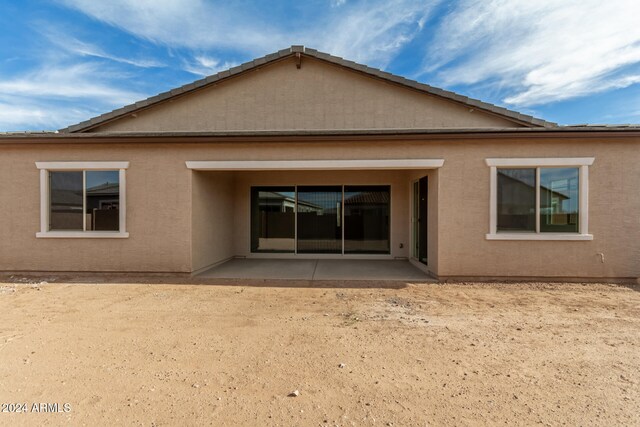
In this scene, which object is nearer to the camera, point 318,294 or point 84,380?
point 84,380

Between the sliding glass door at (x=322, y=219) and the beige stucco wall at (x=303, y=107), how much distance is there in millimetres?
2856

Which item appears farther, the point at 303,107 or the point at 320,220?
the point at 320,220

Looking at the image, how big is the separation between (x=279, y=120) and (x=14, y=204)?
22.5 ft

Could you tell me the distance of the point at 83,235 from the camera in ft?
24.2

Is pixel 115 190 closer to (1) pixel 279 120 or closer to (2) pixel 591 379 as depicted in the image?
(1) pixel 279 120

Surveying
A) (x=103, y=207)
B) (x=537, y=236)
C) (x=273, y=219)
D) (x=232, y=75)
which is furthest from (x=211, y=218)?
(x=537, y=236)

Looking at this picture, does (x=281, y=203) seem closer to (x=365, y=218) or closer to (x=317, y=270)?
(x=365, y=218)

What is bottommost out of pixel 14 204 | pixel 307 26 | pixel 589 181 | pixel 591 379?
pixel 591 379

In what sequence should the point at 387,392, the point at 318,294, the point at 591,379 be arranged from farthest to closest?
the point at 318,294 < the point at 591,379 < the point at 387,392

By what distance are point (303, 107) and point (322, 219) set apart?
3795 mm

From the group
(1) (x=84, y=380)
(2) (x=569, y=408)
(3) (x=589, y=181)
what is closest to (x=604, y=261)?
(3) (x=589, y=181)

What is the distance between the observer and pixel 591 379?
9.80 feet

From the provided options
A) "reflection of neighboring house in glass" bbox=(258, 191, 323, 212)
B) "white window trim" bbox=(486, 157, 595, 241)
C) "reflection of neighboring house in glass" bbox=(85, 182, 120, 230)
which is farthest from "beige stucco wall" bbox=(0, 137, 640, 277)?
"reflection of neighboring house in glass" bbox=(258, 191, 323, 212)

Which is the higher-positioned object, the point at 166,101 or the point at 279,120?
the point at 166,101
